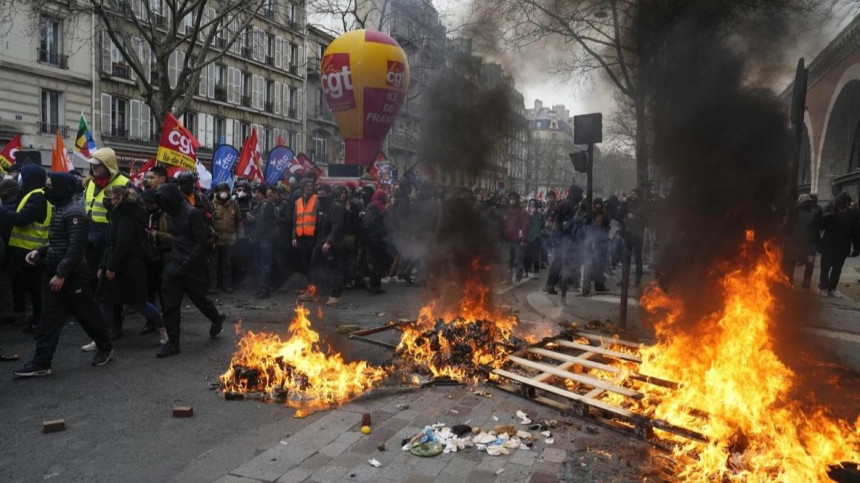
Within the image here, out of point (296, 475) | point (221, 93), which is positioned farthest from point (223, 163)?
point (221, 93)

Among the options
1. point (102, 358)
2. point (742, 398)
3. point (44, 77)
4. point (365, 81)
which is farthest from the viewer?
point (44, 77)

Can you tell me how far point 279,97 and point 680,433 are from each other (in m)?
39.5

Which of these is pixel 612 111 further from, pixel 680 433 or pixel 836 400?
pixel 680 433

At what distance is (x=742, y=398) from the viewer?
12.7 ft

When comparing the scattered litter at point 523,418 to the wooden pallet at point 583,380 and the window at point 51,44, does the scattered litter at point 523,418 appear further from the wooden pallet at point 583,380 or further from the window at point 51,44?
the window at point 51,44

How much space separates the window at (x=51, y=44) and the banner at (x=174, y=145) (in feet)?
→ 61.7

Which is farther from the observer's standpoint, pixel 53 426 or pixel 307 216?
pixel 307 216

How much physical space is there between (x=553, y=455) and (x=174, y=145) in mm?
9377

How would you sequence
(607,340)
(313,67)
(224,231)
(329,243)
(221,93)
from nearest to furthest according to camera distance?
(607,340) → (329,243) → (224,231) → (221,93) → (313,67)

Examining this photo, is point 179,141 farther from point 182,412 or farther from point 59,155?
point 182,412

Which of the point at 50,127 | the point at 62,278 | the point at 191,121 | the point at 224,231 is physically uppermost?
the point at 191,121

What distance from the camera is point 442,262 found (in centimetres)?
920

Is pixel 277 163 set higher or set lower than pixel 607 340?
higher

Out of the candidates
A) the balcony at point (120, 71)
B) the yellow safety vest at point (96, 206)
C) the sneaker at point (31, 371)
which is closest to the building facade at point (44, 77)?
the balcony at point (120, 71)
